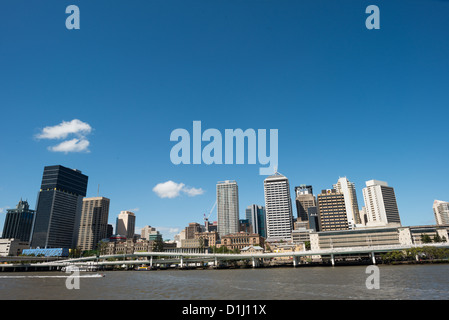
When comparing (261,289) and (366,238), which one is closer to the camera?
(261,289)

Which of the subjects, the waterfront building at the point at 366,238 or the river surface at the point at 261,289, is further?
the waterfront building at the point at 366,238

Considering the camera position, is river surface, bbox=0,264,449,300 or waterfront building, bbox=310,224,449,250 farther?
waterfront building, bbox=310,224,449,250

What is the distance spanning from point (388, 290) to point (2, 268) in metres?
223

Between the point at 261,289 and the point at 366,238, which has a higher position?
the point at 366,238

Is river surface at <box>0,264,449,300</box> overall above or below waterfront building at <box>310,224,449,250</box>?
below

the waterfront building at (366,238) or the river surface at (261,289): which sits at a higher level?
the waterfront building at (366,238)
